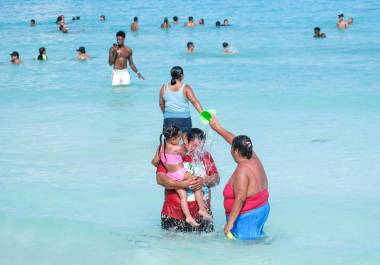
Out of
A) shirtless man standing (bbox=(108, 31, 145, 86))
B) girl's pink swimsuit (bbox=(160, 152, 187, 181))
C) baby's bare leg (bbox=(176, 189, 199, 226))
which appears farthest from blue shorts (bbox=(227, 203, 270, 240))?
shirtless man standing (bbox=(108, 31, 145, 86))

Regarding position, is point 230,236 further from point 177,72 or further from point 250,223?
point 177,72

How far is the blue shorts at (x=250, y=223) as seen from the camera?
6.46 meters

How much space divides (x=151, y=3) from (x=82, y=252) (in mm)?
37741

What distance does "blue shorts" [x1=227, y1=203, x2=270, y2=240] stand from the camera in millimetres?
6457

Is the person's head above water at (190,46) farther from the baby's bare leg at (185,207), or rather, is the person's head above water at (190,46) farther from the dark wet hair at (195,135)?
the baby's bare leg at (185,207)

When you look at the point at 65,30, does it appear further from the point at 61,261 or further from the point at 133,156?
the point at 61,261

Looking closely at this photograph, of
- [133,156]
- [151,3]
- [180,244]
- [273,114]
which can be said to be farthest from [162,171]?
[151,3]

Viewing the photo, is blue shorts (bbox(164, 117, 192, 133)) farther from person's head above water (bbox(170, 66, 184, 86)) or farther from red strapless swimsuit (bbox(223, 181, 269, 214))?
red strapless swimsuit (bbox(223, 181, 269, 214))

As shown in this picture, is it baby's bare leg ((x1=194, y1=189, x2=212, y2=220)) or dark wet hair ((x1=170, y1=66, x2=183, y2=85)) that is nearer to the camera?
baby's bare leg ((x1=194, y1=189, x2=212, y2=220))

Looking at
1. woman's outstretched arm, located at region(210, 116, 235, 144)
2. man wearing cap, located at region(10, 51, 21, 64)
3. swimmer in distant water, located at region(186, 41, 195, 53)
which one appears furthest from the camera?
swimmer in distant water, located at region(186, 41, 195, 53)


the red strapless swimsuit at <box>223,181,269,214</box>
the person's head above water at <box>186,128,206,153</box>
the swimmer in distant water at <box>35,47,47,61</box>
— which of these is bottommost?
the swimmer in distant water at <box>35,47,47,61</box>

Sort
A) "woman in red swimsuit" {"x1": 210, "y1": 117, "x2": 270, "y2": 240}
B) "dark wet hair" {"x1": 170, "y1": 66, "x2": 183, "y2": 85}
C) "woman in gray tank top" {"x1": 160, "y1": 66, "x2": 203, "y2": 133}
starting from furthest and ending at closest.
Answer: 1. "woman in gray tank top" {"x1": 160, "y1": 66, "x2": 203, "y2": 133}
2. "dark wet hair" {"x1": 170, "y1": 66, "x2": 183, "y2": 85}
3. "woman in red swimsuit" {"x1": 210, "y1": 117, "x2": 270, "y2": 240}

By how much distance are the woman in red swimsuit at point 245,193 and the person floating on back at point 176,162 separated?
341 mm

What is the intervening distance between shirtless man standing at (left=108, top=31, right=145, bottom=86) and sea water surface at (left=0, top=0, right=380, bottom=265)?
1.35 ft
